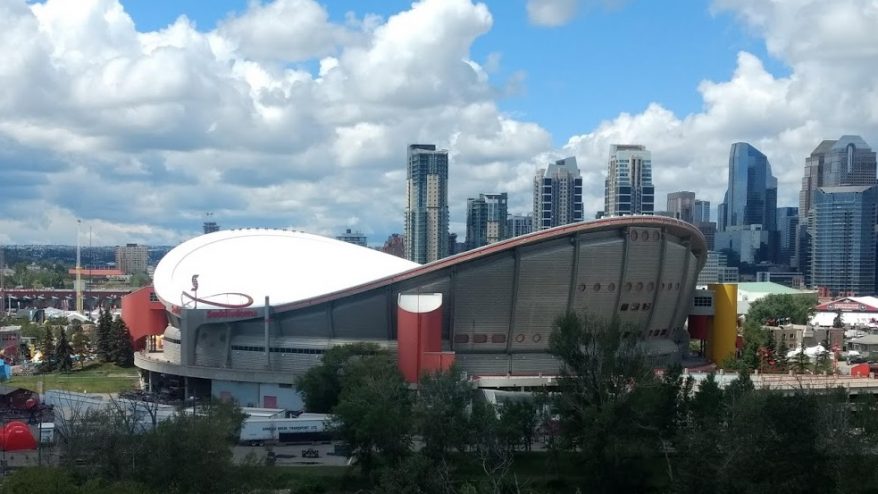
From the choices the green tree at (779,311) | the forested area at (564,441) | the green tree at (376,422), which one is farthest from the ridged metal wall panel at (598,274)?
the green tree at (779,311)

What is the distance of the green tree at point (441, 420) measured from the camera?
42344 millimetres

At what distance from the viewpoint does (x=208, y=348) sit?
70.0m

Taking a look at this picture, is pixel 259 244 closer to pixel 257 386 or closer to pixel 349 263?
pixel 349 263

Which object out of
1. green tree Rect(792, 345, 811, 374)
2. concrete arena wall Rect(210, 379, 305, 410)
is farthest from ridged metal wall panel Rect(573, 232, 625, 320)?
concrete arena wall Rect(210, 379, 305, 410)

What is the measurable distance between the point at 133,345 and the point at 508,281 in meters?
43.1

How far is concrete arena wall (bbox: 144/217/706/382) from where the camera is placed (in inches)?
2512

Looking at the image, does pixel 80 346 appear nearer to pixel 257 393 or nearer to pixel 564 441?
pixel 257 393

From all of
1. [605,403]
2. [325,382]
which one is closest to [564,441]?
[605,403]

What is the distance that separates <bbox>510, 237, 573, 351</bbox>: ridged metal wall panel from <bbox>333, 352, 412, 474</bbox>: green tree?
1763 cm

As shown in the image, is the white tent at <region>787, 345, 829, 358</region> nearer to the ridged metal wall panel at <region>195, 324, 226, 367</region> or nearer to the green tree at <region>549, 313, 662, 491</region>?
the green tree at <region>549, 313, 662, 491</region>

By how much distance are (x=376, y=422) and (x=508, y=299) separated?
23799 mm

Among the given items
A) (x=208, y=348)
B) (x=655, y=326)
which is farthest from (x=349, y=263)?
(x=655, y=326)

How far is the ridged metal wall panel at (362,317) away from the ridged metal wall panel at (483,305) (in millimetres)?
5144

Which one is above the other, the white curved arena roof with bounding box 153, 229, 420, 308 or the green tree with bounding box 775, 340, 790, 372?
the white curved arena roof with bounding box 153, 229, 420, 308
